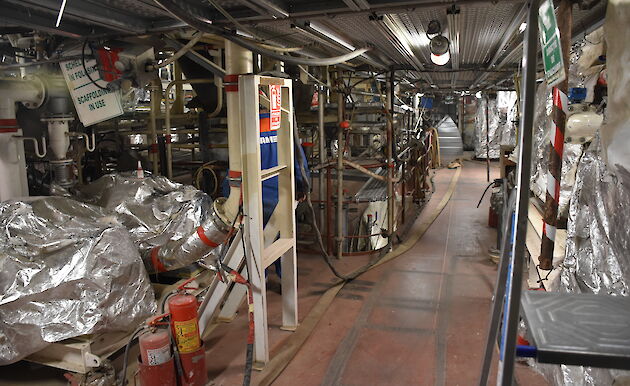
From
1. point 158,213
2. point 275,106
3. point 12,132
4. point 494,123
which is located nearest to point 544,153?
point 275,106

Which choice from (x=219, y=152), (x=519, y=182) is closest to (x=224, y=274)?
(x=219, y=152)

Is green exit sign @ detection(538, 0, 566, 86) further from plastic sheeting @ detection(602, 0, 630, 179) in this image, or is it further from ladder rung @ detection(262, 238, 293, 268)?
ladder rung @ detection(262, 238, 293, 268)

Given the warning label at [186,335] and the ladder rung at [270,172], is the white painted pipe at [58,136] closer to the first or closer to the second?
the ladder rung at [270,172]

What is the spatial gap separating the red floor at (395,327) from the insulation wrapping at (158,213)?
0.73m

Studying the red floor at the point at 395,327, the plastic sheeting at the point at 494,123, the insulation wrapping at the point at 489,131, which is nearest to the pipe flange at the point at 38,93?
the red floor at the point at 395,327

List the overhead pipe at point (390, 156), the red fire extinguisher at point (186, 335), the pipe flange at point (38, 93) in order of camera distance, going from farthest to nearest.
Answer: the overhead pipe at point (390, 156)
the pipe flange at point (38, 93)
the red fire extinguisher at point (186, 335)

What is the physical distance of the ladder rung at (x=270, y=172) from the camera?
9.76ft

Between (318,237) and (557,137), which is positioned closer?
(557,137)

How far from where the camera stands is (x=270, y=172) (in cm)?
308

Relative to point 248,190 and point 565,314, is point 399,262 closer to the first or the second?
point 248,190

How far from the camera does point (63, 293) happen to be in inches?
103

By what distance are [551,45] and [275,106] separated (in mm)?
2254

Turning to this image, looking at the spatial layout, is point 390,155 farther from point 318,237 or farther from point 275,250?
point 275,250

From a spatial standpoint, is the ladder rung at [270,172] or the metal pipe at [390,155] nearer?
the ladder rung at [270,172]
